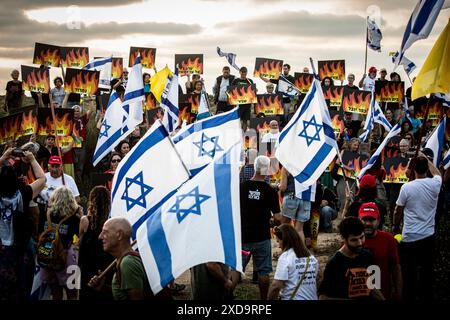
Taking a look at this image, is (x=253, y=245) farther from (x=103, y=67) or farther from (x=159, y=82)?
(x=103, y=67)

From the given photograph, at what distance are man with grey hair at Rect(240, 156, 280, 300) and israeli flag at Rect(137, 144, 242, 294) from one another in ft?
11.7

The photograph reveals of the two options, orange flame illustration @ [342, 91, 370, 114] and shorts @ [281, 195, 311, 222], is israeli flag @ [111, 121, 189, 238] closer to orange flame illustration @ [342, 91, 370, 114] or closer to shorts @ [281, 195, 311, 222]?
shorts @ [281, 195, 311, 222]

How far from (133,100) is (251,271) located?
390 cm

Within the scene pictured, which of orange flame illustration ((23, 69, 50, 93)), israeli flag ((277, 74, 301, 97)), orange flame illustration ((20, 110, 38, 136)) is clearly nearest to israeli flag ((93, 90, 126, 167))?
orange flame illustration ((20, 110, 38, 136))

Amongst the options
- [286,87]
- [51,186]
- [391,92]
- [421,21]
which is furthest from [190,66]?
[421,21]

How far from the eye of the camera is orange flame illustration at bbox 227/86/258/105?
21.2 m

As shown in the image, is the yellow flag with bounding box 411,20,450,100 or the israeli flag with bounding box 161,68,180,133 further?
the israeli flag with bounding box 161,68,180,133

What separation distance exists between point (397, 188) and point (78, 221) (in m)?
7.85

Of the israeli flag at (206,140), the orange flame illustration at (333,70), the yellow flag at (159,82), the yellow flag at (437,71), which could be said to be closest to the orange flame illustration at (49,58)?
the yellow flag at (159,82)

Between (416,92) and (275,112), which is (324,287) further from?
(275,112)

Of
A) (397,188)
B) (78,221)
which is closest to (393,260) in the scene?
(78,221)

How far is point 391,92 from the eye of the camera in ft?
68.1

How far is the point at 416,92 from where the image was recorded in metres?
9.65

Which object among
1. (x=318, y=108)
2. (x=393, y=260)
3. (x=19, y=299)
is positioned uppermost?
(x=318, y=108)
